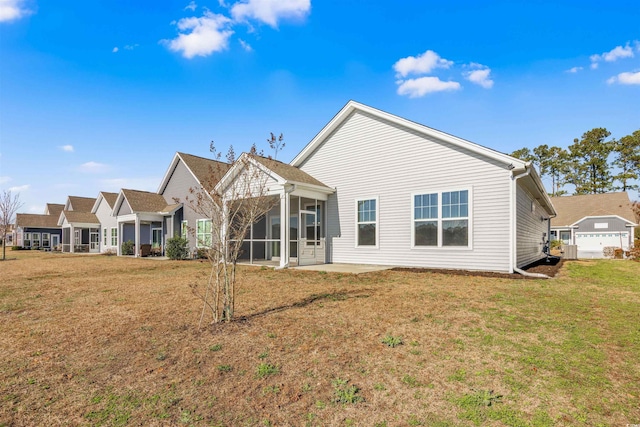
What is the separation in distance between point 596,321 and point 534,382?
10.8 feet

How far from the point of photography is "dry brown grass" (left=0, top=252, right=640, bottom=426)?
2.95 metres

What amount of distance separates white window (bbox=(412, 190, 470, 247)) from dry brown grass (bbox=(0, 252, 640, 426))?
4.84 metres

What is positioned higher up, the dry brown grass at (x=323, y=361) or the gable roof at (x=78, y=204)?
the gable roof at (x=78, y=204)

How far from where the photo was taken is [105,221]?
3222cm

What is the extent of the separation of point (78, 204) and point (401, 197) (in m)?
38.8

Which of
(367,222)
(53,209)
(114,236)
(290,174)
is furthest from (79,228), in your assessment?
(367,222)

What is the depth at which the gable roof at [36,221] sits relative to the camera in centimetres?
4184

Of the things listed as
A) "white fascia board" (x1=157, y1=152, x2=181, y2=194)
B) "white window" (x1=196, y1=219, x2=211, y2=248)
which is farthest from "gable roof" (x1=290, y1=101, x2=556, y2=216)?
"white fascia board" (x1=157, y1=152, x2=181, y2=194)

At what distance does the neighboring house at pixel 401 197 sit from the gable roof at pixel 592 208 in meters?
23.9

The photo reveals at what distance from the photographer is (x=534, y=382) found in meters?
3.45

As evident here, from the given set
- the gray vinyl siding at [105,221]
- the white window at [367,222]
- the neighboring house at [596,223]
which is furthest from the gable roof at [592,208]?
the gray vinyl siding at [105,221]

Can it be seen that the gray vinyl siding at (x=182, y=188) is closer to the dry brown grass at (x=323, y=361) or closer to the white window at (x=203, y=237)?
the white window at (x=203, y=237)

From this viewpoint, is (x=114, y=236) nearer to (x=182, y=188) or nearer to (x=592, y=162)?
(x=182, y=188)

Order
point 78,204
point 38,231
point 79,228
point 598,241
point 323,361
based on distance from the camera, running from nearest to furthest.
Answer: point 323,361 → point 598,241 → point 79,228 → point 78,204 → point 38,231
